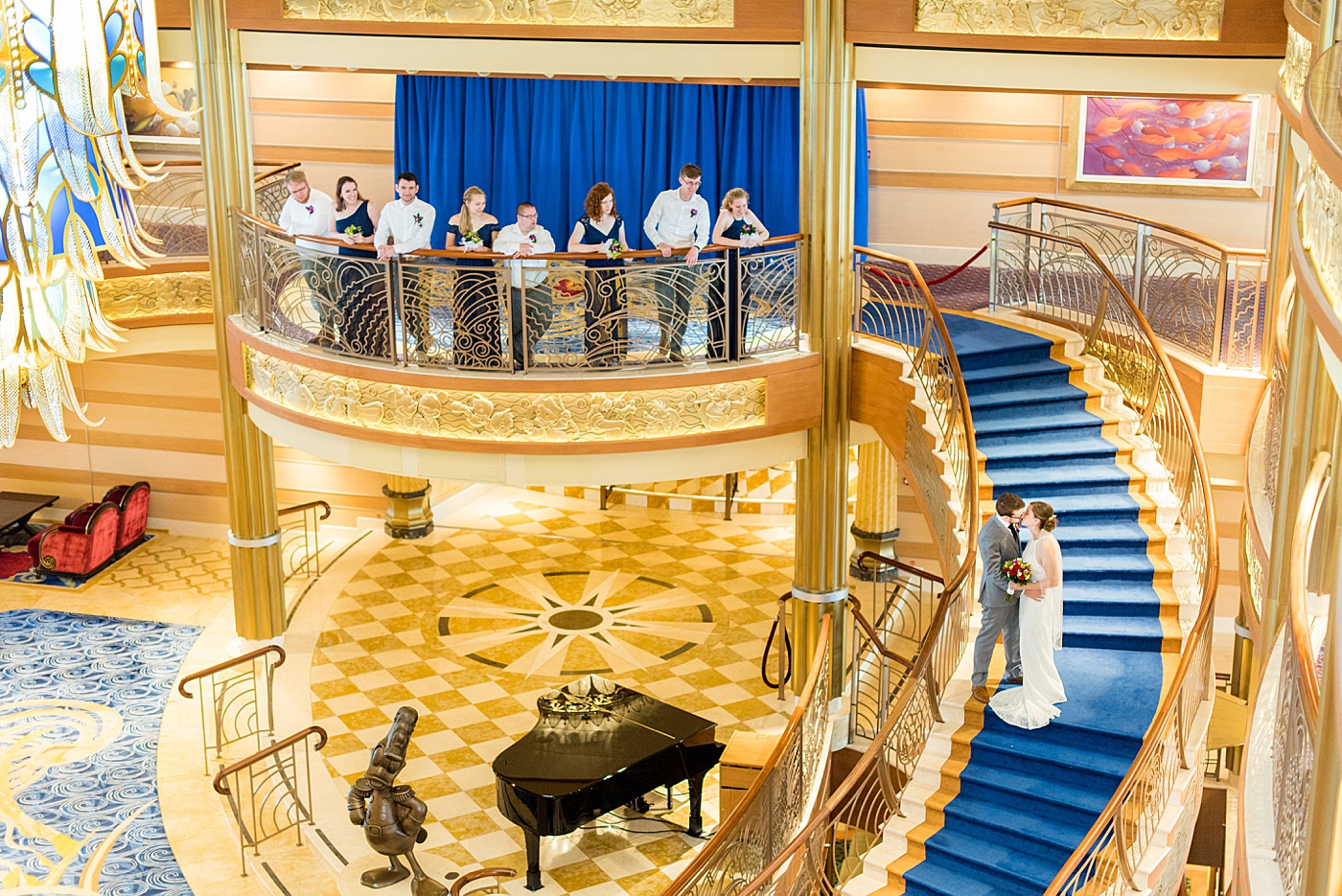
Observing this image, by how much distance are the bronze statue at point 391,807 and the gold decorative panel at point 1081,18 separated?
6063 mm

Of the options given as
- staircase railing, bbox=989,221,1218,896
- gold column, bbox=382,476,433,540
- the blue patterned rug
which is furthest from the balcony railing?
gold column, bbox=382,476,433,540

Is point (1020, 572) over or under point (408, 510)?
over

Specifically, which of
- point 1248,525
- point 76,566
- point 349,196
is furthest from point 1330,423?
point 76,566

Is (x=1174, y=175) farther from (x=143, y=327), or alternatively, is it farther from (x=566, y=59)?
(x=143, y=327)

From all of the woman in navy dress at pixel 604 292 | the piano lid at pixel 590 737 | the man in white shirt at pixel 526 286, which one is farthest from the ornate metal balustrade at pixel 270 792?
the woman in navy dress at pixel 604 292

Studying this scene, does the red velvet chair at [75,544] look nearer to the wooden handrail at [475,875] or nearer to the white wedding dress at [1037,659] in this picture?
the wooden handrail at [475,875]

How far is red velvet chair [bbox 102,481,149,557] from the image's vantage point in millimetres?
15648

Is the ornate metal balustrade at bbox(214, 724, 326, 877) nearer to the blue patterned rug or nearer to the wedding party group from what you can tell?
the blue patterned rug

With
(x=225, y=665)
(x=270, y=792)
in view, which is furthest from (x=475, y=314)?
(x=270, y=792)

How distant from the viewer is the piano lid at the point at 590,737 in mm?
9458

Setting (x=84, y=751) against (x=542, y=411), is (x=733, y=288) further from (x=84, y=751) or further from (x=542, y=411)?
(x=84, y=751)

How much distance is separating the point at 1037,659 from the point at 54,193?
625 cm

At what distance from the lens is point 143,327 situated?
12.8 meters

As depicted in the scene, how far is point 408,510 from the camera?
51.9 ft
